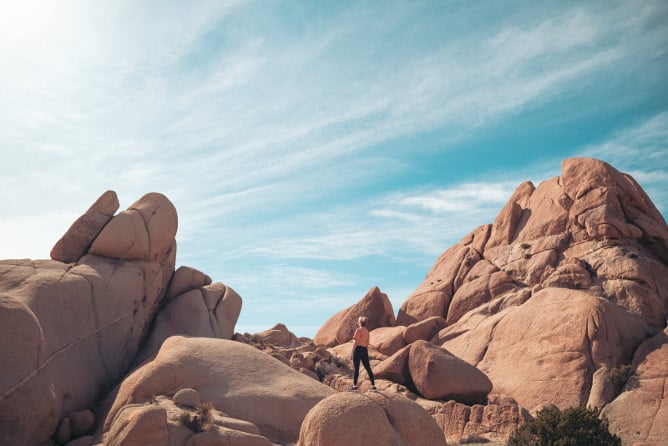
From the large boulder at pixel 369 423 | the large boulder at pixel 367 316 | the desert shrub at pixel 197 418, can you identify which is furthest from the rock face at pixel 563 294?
the desert shrub at pixel 197 418

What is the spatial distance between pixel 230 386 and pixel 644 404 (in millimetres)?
17900

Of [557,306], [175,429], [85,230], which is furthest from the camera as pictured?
[557,306]

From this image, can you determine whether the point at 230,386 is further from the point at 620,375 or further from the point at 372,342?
the point at 372,342

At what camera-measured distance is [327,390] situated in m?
26.6

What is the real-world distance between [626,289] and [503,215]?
41.4 feet

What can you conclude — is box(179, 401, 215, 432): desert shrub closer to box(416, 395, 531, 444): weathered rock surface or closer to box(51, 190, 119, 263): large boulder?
box(416, 395, 531, 444): weathered rock surface

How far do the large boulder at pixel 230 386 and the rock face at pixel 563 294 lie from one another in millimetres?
12362

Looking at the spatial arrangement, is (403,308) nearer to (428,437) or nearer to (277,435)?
(277,435)

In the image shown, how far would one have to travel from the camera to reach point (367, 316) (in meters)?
47.5

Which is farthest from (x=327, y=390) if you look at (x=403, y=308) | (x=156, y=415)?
(x=403, y=308)

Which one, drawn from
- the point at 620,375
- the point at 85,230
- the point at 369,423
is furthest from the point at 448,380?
the point at 85,230

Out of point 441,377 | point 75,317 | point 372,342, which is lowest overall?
point 441,377

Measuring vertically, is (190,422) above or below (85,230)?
below

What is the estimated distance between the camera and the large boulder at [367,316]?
156 ft
